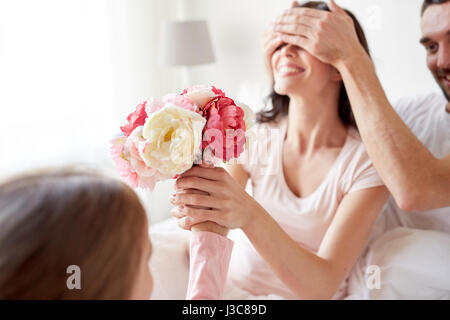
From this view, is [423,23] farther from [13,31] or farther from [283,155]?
[13,31]

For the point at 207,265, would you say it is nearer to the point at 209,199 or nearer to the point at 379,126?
the point at 209,199

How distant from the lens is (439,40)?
→ 1.00m

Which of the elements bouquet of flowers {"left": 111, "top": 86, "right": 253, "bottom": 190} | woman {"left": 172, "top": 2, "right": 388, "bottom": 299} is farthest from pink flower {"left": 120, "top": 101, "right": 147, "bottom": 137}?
woman {"left": 172, "top": 2, "right": 388, "bottom": 299}

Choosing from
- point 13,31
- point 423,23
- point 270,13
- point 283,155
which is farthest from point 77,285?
point 13,31

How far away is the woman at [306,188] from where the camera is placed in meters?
0.94

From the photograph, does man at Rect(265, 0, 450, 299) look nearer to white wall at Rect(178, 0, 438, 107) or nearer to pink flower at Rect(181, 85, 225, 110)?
white wall at Rect(178, 0, 438, 107)

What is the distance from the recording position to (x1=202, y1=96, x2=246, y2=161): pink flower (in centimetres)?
69

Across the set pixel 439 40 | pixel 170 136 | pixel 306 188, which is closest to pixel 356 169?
pixel 306 188

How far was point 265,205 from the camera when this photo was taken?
3.70ft

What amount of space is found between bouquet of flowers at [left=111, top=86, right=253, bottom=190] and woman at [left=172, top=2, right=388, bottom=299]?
0.18 m

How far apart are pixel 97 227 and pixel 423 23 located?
2.94 feet

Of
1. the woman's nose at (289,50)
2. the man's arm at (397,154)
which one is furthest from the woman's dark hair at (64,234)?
the woman's nose at (289,50)

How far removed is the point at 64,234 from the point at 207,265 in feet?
1.00
